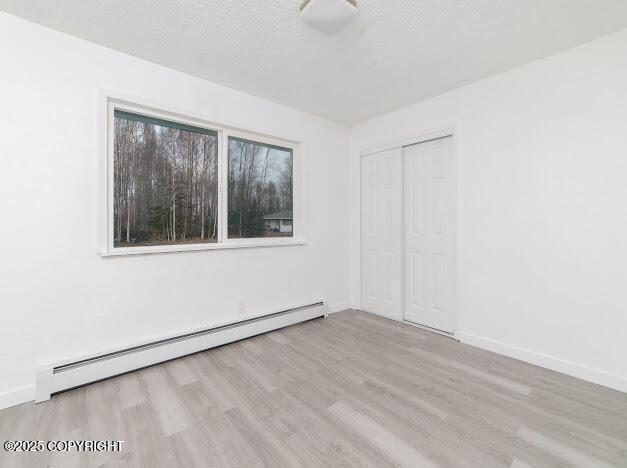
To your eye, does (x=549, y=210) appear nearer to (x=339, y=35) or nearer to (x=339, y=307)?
(x=339, y=35)

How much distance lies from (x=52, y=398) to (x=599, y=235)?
4062 millimetres

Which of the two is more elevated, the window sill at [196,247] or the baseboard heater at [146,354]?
the window sill at [196,247]

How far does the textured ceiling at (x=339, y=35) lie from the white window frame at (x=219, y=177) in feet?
1.34

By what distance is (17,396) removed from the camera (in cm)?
180

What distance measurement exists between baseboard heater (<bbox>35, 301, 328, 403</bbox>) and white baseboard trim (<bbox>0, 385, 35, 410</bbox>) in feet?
0.23

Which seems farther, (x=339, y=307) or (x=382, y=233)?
(x=339, y=307)

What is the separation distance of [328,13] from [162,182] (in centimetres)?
191

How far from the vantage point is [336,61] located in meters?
2.32

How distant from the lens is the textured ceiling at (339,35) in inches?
69.0

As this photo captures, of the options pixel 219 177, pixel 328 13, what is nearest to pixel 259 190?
pixel 219 177

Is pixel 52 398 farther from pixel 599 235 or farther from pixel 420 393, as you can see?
pixel 599 235

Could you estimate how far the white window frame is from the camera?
83.4 inches

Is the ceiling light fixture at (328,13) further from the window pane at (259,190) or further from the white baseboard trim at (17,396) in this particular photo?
the white baseboard trim at (17,396)

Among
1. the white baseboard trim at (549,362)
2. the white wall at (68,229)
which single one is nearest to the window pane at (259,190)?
the white wall at (68,229)
